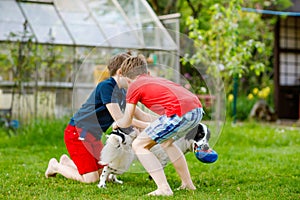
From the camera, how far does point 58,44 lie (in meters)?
9.45

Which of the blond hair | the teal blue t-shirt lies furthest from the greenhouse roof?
the blond hair

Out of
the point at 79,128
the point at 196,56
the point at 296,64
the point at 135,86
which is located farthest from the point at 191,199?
the point at 296,64

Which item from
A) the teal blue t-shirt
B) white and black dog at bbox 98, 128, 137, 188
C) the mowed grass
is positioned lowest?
the mowed grass

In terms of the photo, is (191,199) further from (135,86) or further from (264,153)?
(264,153)

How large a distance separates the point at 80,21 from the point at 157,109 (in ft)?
20.6

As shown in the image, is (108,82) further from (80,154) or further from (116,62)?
(80,154)

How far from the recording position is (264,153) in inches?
273

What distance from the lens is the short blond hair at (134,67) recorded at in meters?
4.28

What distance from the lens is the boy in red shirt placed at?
4.13 meters

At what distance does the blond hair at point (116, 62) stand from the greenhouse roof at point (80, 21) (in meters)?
4.60

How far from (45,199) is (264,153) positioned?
3.50 meters

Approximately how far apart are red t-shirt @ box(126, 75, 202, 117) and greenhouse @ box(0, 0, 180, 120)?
4258 mm

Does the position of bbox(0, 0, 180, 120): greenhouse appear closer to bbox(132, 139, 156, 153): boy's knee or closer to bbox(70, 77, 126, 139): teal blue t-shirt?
bbox(70, 77, 126, 139): teal blue t-shirt

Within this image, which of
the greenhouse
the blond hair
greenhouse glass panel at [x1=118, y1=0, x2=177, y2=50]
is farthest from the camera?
greenhouse glass panel at [x1=118, y1=0, x2=177, y2=50]
